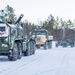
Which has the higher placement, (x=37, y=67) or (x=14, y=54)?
(x=14, y=54)

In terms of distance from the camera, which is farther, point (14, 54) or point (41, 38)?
point (41, 38)

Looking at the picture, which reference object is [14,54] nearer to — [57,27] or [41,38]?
[41,38]

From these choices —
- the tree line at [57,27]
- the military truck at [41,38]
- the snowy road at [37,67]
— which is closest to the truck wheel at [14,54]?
the snowy road at [37,67]

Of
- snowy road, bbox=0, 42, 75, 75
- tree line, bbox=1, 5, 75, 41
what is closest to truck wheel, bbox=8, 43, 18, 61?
snowy road, bbox=0, 42, 75, 75

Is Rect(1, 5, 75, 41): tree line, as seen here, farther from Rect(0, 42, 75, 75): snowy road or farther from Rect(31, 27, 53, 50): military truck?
Rect(0, 42, 75, 75): snowy road

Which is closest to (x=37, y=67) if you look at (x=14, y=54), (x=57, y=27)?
(x=14, y=54)

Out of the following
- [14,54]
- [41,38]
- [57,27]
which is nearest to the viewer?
[14,54]

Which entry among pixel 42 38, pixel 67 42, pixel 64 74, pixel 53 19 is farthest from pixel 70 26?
pixel 64 74

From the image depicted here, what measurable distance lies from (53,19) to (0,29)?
110m

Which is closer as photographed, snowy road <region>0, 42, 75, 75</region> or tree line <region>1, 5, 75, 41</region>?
snowy road <region>0, 42, 75, 75</region>

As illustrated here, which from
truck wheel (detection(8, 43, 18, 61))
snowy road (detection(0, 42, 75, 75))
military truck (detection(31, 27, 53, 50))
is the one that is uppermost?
military truck (detection(31, 27, 53, 50))

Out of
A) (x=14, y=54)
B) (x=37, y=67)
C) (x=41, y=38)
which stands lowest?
(x=37, y=67)

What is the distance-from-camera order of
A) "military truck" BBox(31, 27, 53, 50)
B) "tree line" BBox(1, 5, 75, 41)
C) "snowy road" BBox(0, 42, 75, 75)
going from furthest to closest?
"tree line" BBox(1, 5, 75, 41), "military truck" BBox(31, 27, 53, 50), "snowy road" BBox(0, 42, 75, 75)

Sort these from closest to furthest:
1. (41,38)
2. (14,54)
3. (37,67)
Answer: (37,67) < (14,54) < (41,38)
